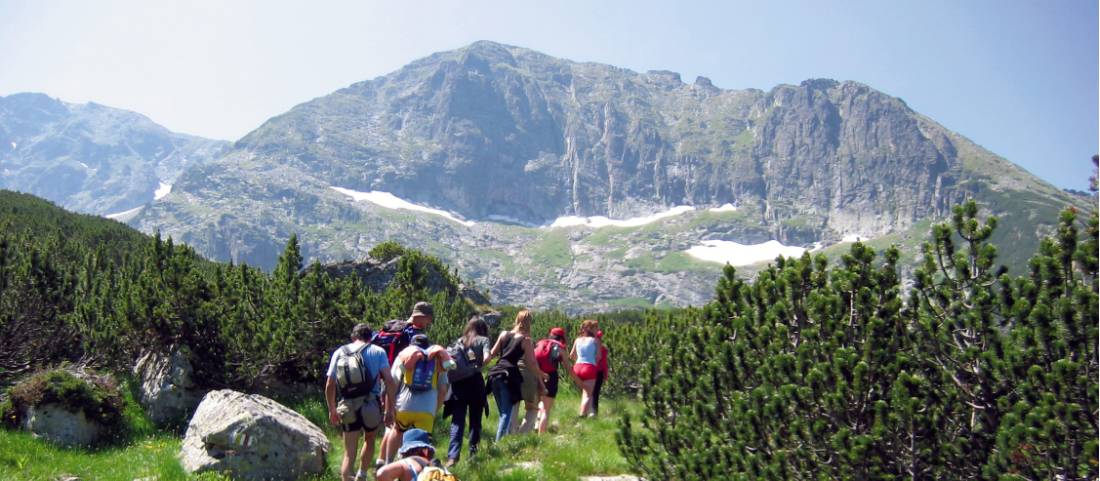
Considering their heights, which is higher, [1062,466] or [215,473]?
[1062,466]

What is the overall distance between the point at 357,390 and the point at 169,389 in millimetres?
6522

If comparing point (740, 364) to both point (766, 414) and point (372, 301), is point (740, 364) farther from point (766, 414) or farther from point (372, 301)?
point (372, 301)

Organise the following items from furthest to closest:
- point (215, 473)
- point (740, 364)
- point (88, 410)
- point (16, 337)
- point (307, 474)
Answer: point (16, 337) < point (88, 410) < point (307, 474) < point (215, 473) < point (740, 364)

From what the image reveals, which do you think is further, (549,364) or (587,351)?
(587,351)

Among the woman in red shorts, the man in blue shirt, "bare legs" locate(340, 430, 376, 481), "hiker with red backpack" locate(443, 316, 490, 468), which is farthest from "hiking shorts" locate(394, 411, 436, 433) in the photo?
the woman in red shorts

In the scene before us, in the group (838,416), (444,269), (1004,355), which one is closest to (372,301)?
(838,416)

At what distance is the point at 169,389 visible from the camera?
12070 millimetres

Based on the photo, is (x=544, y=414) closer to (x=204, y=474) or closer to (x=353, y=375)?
(x=353, y=375)

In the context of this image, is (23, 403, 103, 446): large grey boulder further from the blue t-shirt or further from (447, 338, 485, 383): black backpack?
(447, 338, 485, 383): black backpack

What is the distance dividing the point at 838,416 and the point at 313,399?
11171mm

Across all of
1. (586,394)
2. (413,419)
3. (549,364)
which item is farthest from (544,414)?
(413,419)

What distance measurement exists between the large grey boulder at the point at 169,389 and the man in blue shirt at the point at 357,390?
5907 mm

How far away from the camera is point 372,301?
605 inches

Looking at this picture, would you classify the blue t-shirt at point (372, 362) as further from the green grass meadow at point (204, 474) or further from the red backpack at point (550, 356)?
the red backpack at point (550, 356)
